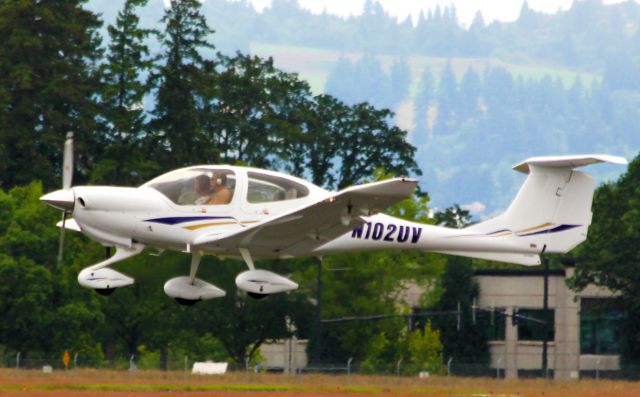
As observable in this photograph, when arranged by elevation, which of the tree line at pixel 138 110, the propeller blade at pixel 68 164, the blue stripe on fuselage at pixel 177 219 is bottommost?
the blue stripe on fuselage at pixel 177 219

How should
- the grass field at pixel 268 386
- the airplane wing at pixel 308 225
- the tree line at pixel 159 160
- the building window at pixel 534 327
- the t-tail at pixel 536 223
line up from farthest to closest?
the building window at pixel 534 327
the tree line at pixel 159 160
the grass field at pixel 268 386
the t-tail at pixel 536 223
the airplane wing at pixel 308 225

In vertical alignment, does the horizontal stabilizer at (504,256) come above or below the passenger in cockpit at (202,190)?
below

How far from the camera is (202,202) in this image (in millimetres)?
25000

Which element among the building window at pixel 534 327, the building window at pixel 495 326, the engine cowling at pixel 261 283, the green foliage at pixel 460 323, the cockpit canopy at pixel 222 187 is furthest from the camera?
the building window at pixel 534 327

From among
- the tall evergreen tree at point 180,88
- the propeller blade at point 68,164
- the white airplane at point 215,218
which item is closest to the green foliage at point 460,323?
the tall evergreen tree at point 180,88

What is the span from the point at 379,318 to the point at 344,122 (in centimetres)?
3331

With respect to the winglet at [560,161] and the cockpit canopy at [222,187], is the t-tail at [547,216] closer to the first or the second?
the winglet at [560,161]

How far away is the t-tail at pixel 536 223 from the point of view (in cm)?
2716

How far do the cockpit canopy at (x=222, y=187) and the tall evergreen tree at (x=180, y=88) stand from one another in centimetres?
4662

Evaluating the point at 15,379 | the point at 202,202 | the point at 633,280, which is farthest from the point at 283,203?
the point at 633,280

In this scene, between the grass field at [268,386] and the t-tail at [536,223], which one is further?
the grass field at [268,386]

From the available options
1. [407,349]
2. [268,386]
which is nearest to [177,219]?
[268,386]

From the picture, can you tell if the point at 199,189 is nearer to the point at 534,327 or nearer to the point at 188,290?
the point at 188,290

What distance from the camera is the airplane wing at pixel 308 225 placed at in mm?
23297
